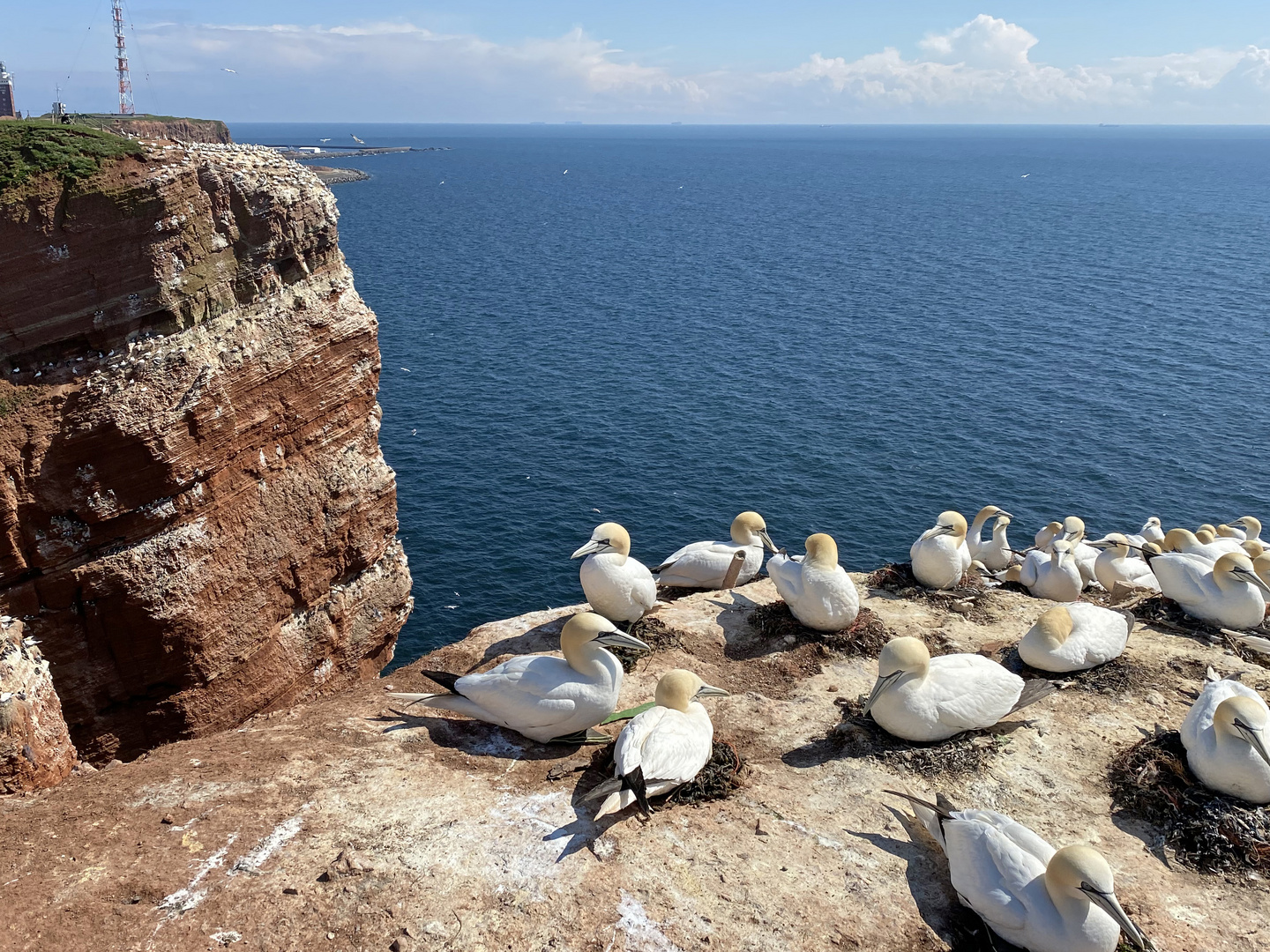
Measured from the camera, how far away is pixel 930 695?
536 inches

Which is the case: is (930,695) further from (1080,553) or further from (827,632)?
(1080,553)

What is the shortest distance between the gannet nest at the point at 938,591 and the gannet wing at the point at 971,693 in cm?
531

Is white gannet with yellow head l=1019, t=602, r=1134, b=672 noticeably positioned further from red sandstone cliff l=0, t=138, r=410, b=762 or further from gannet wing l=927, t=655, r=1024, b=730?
red sandstone cliff l=0, t=138, r=410, b=762

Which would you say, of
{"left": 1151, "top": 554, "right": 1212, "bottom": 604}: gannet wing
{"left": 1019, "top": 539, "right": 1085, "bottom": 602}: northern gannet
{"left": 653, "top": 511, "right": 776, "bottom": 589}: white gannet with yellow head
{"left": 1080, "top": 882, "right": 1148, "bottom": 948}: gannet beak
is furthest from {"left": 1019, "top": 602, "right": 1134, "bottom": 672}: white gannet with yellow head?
{"left": 1080, "top": 882, "right": 1148, "bottom": 948}: gannet beak

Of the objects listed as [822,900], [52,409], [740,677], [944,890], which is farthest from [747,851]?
[52,409]

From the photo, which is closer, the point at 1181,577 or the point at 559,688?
the point at 559,688

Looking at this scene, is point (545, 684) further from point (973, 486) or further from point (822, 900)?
point (973, 486)

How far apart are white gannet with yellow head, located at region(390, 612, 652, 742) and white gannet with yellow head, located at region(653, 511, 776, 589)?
23.3 ft

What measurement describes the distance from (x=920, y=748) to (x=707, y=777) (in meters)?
3.51

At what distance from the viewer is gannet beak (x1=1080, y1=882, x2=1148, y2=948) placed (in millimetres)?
9508

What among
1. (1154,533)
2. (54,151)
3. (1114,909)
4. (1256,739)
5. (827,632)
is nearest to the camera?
(1114,909)

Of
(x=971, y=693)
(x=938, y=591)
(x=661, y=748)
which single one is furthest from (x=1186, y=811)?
(x=938, y=591)

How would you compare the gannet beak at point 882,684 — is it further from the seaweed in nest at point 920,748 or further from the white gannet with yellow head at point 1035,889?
the white gannet with yellow head at point 1035,889

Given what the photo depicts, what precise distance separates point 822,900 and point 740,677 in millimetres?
5941
